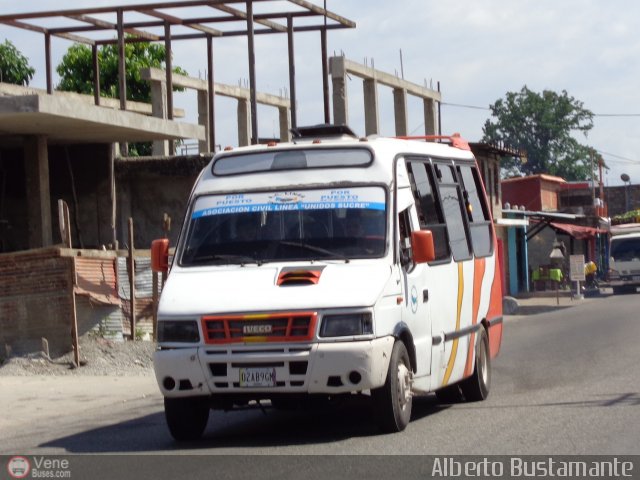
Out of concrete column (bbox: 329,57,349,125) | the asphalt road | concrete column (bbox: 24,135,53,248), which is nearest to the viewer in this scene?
the asphalt road

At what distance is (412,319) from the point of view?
10789 millimetres

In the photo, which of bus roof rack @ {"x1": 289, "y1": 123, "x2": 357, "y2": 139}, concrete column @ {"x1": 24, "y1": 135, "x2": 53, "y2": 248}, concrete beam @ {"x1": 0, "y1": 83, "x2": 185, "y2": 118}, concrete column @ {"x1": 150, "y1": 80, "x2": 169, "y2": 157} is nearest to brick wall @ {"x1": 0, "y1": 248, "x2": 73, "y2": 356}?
concrete column @ {"x1": 24, "y1": 135, "x2": 53, "y2": 248}

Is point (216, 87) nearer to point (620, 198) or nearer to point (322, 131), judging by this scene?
point (322, 131)

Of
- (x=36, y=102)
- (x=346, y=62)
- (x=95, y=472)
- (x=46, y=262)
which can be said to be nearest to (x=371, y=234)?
(x=95, y=472)

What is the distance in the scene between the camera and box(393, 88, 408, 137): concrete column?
40.4 metres

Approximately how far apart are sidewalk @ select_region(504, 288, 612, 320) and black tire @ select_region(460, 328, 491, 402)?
21616 millimetres

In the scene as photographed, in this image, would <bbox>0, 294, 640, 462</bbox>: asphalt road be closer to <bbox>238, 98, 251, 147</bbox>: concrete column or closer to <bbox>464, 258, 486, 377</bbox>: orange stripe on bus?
<bbox>464, 258, 486, 377</bbox>: orange stripe on bus

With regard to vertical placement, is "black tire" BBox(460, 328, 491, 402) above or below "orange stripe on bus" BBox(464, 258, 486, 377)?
below

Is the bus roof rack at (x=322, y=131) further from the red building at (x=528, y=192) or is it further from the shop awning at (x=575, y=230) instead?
the red building at (x=528, y=192)

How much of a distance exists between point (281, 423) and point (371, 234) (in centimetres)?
233

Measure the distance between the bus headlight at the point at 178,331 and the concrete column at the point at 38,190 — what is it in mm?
14755

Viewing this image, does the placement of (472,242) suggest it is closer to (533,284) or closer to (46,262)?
(46,262)

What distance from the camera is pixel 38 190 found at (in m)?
24.5

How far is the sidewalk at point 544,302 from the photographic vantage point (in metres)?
37.7
